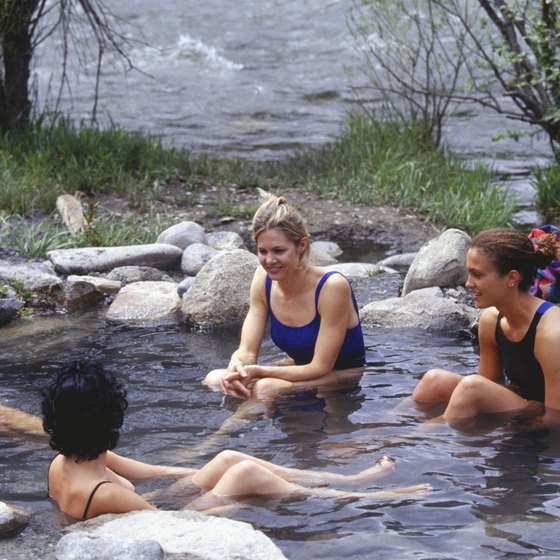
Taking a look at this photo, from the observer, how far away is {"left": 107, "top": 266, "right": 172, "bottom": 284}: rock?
8.98m

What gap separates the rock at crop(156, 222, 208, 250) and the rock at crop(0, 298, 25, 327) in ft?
6.84

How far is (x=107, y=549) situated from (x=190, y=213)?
24.1 ft

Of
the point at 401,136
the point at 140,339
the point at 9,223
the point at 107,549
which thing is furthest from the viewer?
the point at 401,136

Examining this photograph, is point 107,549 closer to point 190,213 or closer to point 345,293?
point 345,293

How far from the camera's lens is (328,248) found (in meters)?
10.2

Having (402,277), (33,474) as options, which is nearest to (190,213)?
(402,277)

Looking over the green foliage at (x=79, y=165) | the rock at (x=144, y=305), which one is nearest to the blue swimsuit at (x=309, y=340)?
the rock at (x=144, y=305)

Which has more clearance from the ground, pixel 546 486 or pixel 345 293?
pixel 345 293

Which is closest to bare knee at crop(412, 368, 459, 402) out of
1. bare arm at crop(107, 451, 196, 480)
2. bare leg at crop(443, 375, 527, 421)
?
bare leg at crop(443, 375, 527, 421)

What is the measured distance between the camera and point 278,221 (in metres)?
5.92

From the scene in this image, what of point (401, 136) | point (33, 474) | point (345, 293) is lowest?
point (33, 474)

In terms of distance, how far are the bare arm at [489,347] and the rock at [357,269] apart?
3.32m

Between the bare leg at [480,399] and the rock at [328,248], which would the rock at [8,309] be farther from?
the bare leg at [480,399]

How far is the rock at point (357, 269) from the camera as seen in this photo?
30.2 feet
